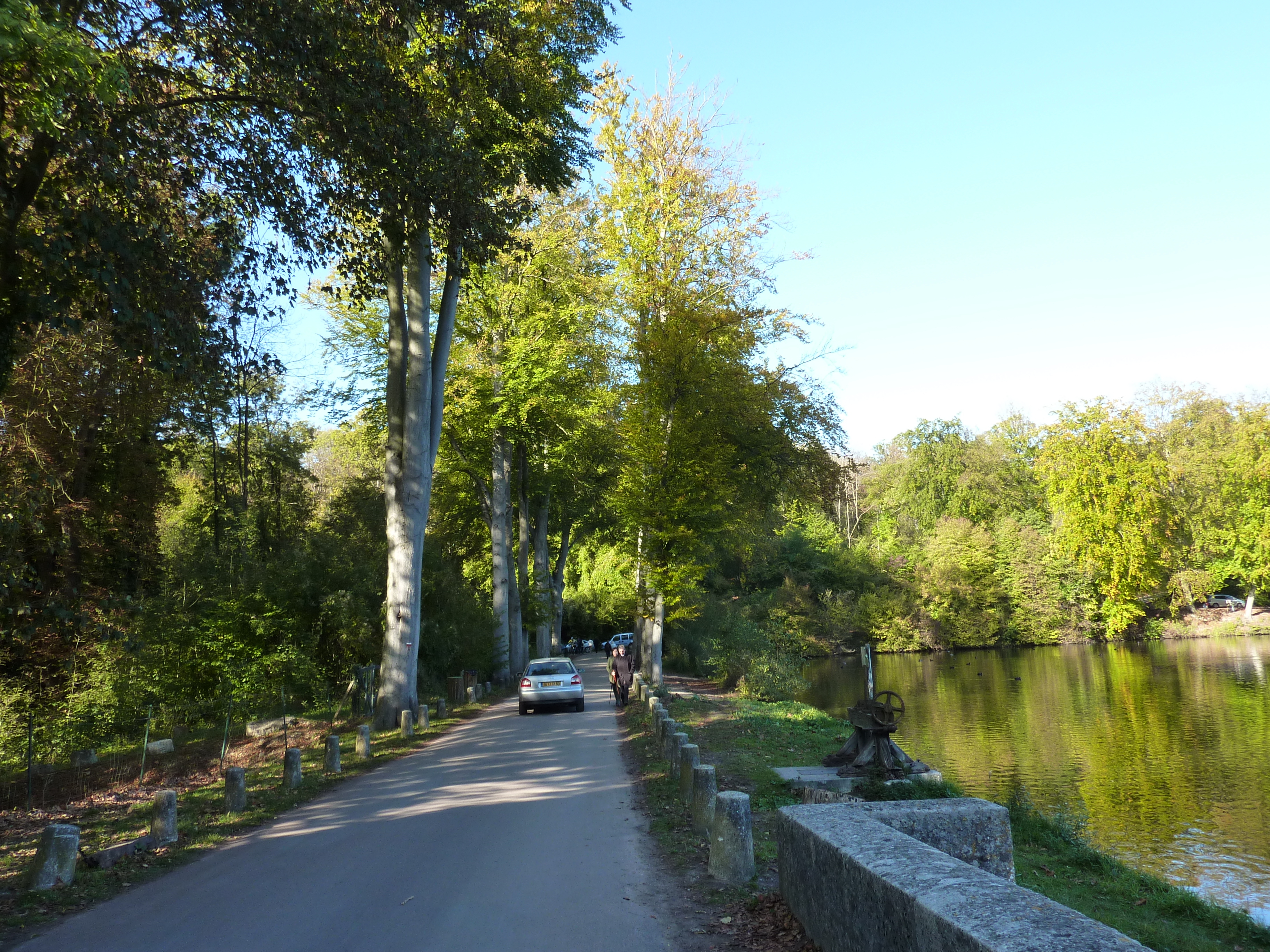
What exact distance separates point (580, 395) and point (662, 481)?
A: 6178 millimetres

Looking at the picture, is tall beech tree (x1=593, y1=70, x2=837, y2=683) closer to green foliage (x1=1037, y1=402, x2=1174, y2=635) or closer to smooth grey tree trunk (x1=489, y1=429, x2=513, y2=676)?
smooth grey tree trunk (x1=489, y1=429, x2=513, y2=676)

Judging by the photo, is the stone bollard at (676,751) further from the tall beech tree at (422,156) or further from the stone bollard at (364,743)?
the tall beech tree at (422,156)

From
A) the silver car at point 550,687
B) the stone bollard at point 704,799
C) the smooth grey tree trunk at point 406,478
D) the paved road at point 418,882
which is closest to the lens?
the paved road at point 418,882

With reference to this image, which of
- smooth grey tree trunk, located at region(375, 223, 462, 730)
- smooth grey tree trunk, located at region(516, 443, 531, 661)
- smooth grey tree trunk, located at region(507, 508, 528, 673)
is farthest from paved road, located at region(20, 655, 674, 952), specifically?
smooth grey tree trunk, located at region(516, 443, 531, 661)

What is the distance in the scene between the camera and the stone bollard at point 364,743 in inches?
564

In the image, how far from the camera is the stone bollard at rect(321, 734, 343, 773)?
13.0 meters

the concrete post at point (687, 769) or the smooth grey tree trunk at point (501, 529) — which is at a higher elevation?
the smooth grey tree trunk at point (501, 529)

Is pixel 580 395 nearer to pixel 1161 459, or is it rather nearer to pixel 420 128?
pixel 420 128

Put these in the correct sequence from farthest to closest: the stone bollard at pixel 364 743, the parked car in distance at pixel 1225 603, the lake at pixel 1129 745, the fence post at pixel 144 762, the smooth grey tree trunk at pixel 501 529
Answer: the parked car in distance at pixel 1225 603 < the smooth grey tree trunk at pixel 501 529 < the stone bollard at pixel 364 743 < the fence post at pixel 144 762 < the lake at pixel 1129 745

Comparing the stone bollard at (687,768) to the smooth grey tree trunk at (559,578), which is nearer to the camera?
the stone bollard at (687,768)

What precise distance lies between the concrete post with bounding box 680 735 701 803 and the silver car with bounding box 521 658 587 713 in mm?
11369

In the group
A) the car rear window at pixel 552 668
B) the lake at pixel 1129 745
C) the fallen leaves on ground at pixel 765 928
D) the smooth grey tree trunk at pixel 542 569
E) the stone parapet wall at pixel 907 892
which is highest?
the smooth grey tree trunk at pixel 542 569

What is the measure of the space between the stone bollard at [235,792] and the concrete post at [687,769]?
16.9ft

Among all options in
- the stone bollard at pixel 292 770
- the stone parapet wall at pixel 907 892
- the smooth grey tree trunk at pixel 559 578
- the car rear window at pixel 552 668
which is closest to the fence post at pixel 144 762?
the stone bollard at pixel 292 770
